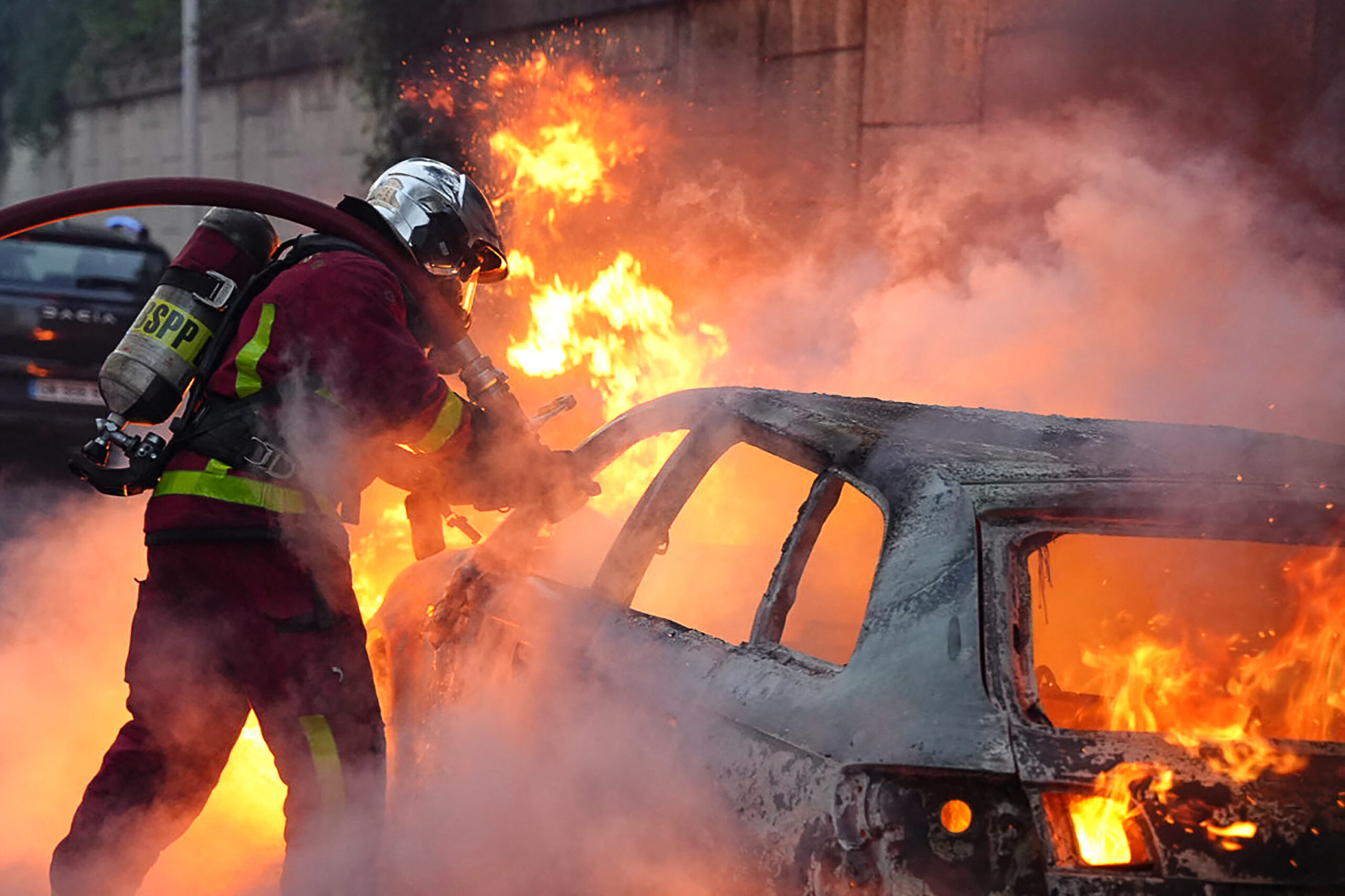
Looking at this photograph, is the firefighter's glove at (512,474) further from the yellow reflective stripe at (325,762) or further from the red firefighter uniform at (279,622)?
the yellow reflective stripe at (325,762)

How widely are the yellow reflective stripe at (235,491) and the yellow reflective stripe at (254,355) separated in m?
0.20

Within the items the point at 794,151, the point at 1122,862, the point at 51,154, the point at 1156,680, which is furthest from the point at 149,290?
the point at 51,154

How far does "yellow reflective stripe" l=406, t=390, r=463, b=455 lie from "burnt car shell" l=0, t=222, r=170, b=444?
6117 mm

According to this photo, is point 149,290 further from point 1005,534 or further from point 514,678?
point 1005,534

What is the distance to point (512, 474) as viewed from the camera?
324cm

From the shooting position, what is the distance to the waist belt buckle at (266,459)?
2799mm

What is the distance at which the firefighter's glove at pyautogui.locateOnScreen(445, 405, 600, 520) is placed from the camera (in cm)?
321

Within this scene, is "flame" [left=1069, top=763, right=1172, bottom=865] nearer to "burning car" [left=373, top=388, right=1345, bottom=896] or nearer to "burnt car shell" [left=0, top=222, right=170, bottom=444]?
"burning car" [left=373, top=388, right=1345, bottom=896]

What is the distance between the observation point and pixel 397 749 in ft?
11.3

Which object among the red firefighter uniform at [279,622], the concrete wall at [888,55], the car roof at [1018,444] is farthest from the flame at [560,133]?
the car roof at [1018,444]

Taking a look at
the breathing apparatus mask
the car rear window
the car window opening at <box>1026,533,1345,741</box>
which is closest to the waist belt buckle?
the breathing apparatus mask

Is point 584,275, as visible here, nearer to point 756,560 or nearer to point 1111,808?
point 756,560

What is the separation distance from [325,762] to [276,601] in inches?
14.9

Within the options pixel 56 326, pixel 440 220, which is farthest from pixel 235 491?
pixel 56 326
